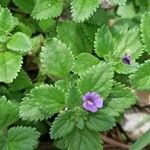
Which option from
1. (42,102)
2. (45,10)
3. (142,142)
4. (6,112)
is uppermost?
(45,10)

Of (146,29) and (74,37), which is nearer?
(146,29)

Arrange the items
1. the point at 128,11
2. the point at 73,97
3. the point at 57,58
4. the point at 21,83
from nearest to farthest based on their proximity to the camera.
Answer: the point at 73,97 < the point at 57,58 < the point at 21,83 < the point at 128,11

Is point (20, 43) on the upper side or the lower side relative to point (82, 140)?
upper

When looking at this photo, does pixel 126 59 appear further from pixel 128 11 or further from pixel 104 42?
pixel 128 11

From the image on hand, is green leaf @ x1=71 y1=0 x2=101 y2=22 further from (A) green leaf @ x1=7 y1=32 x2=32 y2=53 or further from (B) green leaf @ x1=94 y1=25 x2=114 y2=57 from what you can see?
(A) green leaf @ x1=7 y1=32 x2=32 y2=53

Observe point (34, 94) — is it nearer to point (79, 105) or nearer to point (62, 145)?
point (79, 105)

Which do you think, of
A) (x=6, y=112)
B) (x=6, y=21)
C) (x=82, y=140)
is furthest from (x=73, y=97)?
(x=6, y=21)

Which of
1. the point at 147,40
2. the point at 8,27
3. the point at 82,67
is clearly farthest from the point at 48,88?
the point at 147,40
